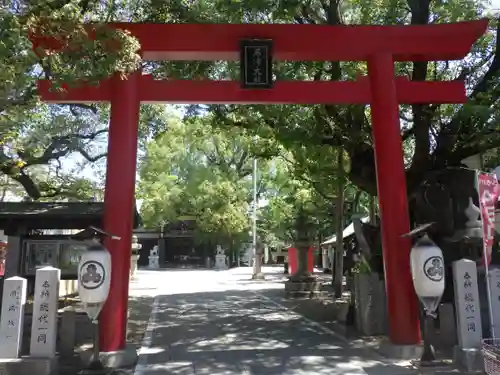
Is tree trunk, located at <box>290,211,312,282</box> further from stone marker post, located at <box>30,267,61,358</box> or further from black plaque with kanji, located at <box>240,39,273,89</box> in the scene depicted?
stone marker post, located at <box>30,267,61,358</box>

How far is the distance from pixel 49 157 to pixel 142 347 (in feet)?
27.5

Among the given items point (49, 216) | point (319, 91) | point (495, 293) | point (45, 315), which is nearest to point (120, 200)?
point (45, 315)

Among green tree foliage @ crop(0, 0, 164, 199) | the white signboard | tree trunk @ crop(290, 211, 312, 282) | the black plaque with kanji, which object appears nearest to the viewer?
green tree foliage @ crop(0, 0, 164, 199)

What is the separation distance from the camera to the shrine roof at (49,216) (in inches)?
459

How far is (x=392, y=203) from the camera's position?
8.27 metres

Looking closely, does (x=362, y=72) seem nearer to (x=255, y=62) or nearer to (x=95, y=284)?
(x=255, y=62)

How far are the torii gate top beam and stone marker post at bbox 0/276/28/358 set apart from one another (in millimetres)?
4526

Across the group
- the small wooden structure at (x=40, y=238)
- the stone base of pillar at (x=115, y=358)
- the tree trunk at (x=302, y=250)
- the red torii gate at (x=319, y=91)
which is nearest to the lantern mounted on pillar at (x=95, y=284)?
the stone base of pillar at (x=115, y=358)

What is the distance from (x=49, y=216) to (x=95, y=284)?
565cm

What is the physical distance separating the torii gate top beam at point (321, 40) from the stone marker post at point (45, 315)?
418 cm

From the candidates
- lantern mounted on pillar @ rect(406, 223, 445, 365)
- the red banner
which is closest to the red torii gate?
lantern mounted on pillar @ rect(406, 223, 445, 365)

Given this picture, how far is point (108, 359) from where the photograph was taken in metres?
7.27

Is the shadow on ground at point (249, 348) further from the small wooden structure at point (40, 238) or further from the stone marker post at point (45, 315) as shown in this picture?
the small wooden structure at point (40, 238)

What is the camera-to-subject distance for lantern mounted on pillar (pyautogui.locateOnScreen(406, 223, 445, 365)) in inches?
277
